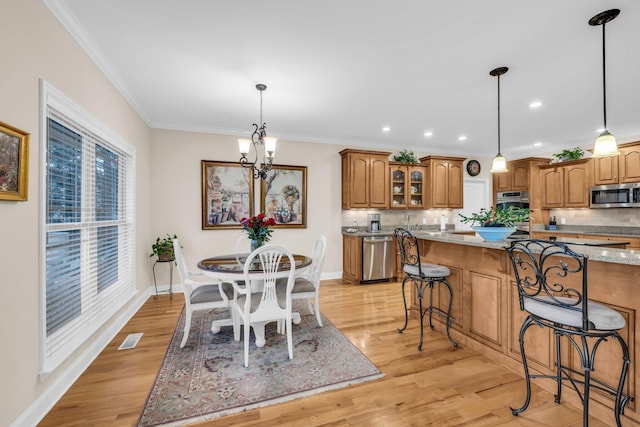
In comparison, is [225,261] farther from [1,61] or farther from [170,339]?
[1,61]

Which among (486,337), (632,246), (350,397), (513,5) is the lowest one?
(350,397)

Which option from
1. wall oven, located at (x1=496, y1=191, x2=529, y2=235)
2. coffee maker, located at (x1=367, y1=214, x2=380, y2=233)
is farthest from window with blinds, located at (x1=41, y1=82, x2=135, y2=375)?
wall oven, located at (x1=496, y1=191, x2=529, y2=235)

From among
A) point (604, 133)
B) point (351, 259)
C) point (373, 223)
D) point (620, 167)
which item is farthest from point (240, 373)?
point (620, 167)

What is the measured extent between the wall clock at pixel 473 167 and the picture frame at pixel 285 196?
405 centimetres

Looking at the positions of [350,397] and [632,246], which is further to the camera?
[632,246]

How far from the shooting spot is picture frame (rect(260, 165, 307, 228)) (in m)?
4.97

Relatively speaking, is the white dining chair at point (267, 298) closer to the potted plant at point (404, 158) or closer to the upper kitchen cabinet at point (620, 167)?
the potted plant at point (404, 158)

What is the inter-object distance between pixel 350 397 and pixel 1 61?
2853 mm

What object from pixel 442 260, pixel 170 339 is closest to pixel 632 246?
pixel 442 260

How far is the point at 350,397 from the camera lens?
1.98 meters

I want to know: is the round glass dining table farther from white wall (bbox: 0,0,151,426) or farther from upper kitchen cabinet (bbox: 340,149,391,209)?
upper kitchen cabinet (bbox: 340,149,391,209)

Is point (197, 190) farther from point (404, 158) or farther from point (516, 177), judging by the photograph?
point (516, 177)

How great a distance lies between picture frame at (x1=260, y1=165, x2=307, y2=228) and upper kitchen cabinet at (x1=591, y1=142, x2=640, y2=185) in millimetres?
5309

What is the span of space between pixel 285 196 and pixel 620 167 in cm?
578
